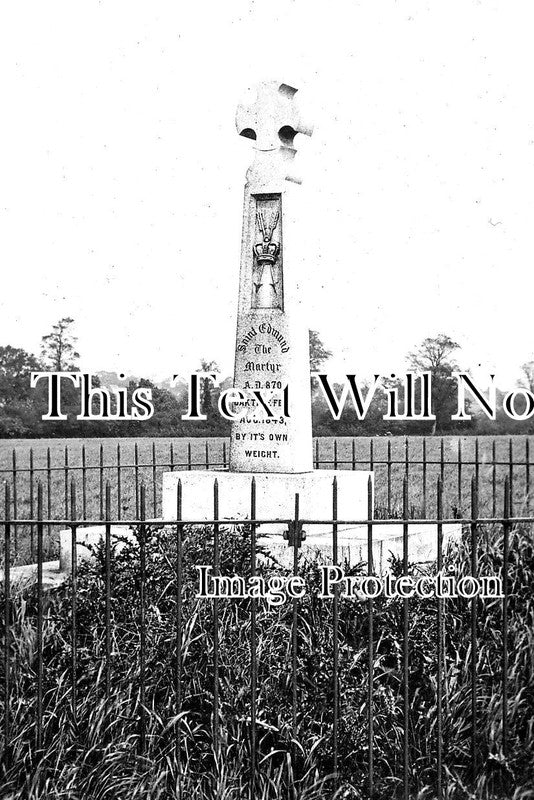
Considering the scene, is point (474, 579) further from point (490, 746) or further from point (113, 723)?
point (113, 723)

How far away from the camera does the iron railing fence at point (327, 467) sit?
10539mm

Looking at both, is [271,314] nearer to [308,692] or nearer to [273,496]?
[273,496]

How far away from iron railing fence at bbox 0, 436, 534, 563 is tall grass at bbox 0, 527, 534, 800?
1.66 m

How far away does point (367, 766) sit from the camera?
5.27 meters

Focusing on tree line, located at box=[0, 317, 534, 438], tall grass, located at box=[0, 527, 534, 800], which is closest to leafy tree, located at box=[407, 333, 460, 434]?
tree line, located at box=[0, 317, 534, 438]

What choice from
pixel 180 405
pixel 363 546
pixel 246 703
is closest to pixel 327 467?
pixel 180 405

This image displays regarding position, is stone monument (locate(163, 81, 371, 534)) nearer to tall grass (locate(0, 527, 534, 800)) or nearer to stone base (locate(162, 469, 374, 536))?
stone base (locate(162, 469, 374, 536))

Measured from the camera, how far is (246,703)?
535 cm

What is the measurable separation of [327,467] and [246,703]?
10771mm

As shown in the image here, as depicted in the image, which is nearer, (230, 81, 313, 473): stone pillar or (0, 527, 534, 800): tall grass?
(0, 527, 534, 800): tall grass

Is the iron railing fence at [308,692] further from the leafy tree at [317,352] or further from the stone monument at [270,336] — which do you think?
the leafy tree at [317,352]

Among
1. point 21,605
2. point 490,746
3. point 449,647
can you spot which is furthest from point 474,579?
point 21,605

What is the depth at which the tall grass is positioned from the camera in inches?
197

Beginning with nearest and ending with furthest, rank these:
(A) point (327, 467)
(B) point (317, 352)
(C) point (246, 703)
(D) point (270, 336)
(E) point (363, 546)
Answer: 1. (C) point (246, 703)
2. (E) point (363, 546)
3. (D) point (270, 336)
4. (B) point (317, 352)
5. (A) point (327, 467)
